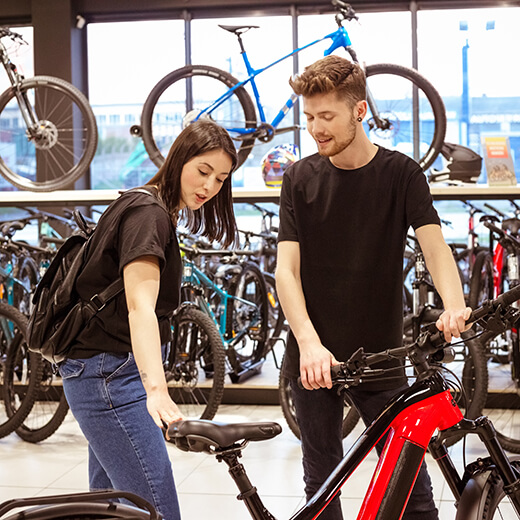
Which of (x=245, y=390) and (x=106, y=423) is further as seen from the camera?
(x=245, y=390)

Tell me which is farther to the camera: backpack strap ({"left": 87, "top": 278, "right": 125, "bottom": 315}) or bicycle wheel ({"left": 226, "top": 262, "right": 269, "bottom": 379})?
bicycle wheel ({"left": 226, "top": 262, "right": 269, "bottom": 379})

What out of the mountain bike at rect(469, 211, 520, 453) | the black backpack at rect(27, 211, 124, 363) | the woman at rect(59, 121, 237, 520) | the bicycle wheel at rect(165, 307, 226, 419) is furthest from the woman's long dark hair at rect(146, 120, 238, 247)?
the mountain bike at rect(469, 211, 520, 453)

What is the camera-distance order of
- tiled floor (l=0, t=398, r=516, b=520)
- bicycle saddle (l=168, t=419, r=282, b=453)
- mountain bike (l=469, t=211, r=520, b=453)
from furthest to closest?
1. mountain bike (l=469, t=211, r=520, b=453)
2. tiled floor (l=0, t=398, r=516, b=520)
3. bicycle saddle (l=168, t=419, r=282, b=453)

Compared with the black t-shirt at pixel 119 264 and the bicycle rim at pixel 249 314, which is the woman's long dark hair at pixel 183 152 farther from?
the bicycle rim at pixel 249 314

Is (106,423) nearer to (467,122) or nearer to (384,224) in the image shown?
(384,224)

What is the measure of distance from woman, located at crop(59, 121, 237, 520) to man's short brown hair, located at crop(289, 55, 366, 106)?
28cm

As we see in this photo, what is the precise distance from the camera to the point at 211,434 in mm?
1547

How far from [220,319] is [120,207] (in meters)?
3.58

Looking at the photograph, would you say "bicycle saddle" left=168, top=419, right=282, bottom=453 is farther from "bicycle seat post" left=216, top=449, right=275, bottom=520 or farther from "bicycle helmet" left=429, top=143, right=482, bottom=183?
"bicycle helmet" left=429, top=143, right=482, bottom=183

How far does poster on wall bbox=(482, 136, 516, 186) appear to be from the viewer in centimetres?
456

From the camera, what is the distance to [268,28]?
7961mm

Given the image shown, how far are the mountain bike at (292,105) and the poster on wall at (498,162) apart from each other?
11.9 inches

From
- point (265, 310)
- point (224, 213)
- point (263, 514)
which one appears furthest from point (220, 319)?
point (263, 514)

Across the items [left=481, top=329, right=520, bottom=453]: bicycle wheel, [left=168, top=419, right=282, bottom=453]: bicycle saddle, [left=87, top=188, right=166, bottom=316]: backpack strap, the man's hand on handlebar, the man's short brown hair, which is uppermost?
the man's short brown hair
